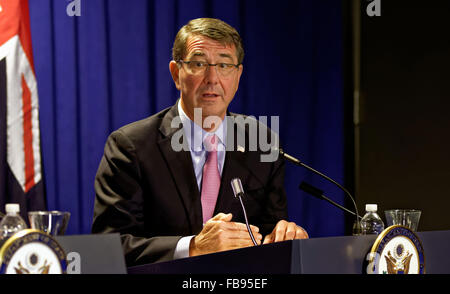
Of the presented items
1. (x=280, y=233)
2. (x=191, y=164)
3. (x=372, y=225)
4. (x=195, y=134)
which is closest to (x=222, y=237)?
(x=280, y=233)

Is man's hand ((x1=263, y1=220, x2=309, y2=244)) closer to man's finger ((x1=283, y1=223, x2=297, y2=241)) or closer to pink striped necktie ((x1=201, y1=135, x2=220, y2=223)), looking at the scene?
man's finger ((x1=283, y1=223, x2=297, y2=241))

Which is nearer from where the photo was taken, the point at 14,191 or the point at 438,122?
the point at 14,191

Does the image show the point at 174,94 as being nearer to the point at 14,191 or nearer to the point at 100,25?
the point at 100,25

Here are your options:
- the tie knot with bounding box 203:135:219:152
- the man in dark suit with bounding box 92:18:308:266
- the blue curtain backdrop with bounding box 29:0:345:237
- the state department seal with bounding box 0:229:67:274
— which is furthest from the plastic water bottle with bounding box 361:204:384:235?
the blue curtain backdrop with bounding box 29:0:345:237

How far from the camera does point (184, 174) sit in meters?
1.85

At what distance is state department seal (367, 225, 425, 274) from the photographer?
1019 millimetres

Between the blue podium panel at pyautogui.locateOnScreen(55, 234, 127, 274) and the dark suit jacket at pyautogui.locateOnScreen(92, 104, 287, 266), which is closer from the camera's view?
the blue podium panel at pyautogui.locateOnScreen(55, 234, 127, 274)

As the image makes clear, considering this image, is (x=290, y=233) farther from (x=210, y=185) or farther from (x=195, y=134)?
(x=195, y=134)

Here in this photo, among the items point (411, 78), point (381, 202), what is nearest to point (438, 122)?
point (411, 78)

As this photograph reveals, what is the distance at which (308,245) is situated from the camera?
93cm

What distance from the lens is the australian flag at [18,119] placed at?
2.45 meters

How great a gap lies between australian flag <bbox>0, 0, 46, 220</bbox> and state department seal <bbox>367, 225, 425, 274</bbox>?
1904mm

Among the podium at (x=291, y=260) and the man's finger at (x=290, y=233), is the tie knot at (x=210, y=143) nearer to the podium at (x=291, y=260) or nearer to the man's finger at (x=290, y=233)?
the man's finger at (x=290, y=233)
